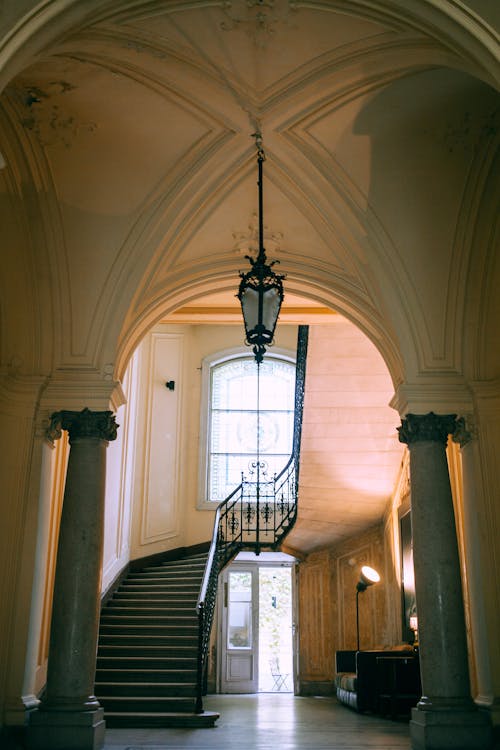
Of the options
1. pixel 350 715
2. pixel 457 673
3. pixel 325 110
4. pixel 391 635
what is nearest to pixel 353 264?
pixel 325 110

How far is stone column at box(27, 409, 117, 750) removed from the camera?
6.41 meters

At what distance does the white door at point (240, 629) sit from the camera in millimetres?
14648

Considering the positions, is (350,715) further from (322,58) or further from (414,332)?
(322,58)

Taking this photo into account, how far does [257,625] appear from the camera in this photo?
15.1 metres

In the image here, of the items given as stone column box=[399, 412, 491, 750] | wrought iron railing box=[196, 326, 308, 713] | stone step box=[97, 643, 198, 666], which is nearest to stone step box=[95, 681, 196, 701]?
stone step box=[97, 643, 198, 666]

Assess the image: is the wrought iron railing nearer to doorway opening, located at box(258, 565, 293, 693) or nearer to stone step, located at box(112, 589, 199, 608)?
stone step, located at box(112, 589, 199, 608)

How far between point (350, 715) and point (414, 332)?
521 cm

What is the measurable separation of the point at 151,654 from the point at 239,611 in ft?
17.2

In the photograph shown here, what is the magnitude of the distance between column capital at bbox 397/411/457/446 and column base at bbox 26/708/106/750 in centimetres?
374

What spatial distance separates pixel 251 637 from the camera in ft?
49.4

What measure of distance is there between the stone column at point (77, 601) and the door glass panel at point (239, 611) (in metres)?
8.62

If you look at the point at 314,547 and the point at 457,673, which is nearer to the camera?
the point at 457,673

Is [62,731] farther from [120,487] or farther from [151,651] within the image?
[120,487]

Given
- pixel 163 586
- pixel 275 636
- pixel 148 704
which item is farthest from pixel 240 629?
pixel 148 704
